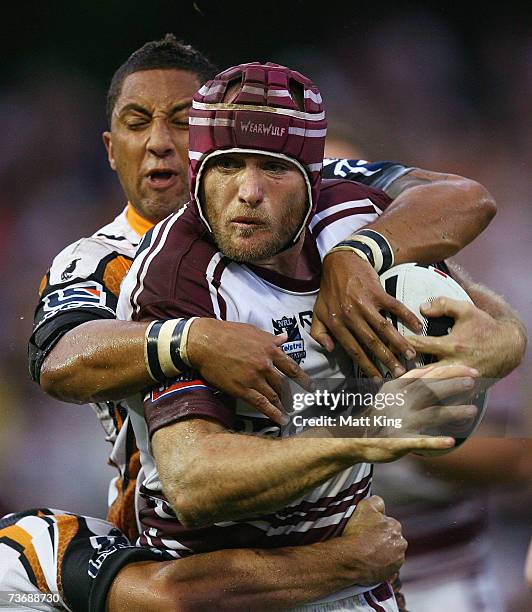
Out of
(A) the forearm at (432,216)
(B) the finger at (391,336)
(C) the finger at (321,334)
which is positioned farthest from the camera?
(A) the forearm at (432,216)

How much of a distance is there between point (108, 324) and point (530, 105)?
2208mm

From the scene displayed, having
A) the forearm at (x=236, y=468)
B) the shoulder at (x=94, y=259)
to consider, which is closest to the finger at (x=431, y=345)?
the forearm at (x=236, y=468)

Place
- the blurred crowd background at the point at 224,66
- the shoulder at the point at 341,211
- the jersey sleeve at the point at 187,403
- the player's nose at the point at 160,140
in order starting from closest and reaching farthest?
1. the jersey sleeve at the point at 187,403
2. the shoulder at the point at 341,211
3. the player's nose at the point at 160,140
4. the blurred crowd background at the point at 224,66

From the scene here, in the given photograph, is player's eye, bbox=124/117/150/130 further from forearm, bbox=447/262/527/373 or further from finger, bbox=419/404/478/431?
finger, bbox=419/404/478/431

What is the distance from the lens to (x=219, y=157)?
2.09 metres

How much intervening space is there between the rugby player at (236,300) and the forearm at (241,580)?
34 mm

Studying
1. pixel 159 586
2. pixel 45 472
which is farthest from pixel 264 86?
pixel 45 472

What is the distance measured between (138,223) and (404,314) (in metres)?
1.12

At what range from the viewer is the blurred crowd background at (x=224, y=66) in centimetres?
358

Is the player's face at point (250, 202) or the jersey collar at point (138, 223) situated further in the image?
the jersey collar at point (138, 223)

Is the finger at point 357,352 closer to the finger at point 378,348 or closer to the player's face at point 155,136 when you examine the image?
the finger at point 378,348

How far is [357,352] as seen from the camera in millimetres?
2061

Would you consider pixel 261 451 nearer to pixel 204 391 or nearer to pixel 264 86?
pixel 204 391

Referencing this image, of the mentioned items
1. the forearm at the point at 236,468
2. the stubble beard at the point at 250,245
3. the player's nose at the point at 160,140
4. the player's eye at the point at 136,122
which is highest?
the player's eye at the point at 136,122
